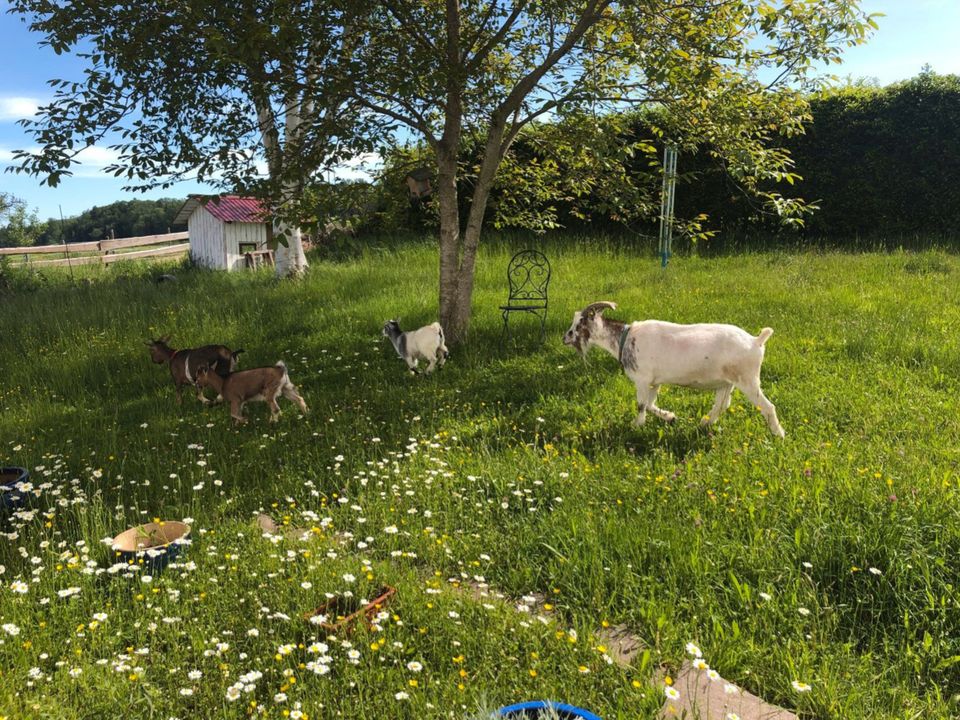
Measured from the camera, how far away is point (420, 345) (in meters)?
8.54

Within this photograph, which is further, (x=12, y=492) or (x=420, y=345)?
(x=420, y=345)

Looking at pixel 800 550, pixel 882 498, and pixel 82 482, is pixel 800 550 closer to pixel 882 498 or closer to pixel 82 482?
pixel 882 498

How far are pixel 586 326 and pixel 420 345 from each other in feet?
8.10

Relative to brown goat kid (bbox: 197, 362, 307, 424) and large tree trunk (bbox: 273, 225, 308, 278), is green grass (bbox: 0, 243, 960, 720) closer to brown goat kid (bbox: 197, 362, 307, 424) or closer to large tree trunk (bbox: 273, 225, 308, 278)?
brown goat kid (bbox: 197, 362, 307, 424)

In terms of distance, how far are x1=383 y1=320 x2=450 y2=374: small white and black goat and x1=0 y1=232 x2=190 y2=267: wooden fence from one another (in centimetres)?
2410

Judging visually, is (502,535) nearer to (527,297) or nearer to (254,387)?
(254,387)

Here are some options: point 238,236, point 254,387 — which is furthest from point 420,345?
point 238,236

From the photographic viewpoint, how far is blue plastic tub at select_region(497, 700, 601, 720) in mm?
2598

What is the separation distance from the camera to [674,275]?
43.5 ft

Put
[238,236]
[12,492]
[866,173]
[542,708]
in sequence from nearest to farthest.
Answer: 1. [542,708]
2. [12,492]
3. [866,173]
4. [238,236]

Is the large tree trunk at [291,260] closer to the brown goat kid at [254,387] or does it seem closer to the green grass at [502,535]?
the green grass at [502,535]

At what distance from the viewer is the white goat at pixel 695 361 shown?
5.91 meters

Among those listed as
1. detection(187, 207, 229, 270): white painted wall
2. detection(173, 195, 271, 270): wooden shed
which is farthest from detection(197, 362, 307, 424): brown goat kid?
detection(187, 207, 229, 270): white painted wall

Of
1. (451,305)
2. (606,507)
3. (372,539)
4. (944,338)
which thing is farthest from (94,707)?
(944,338)
